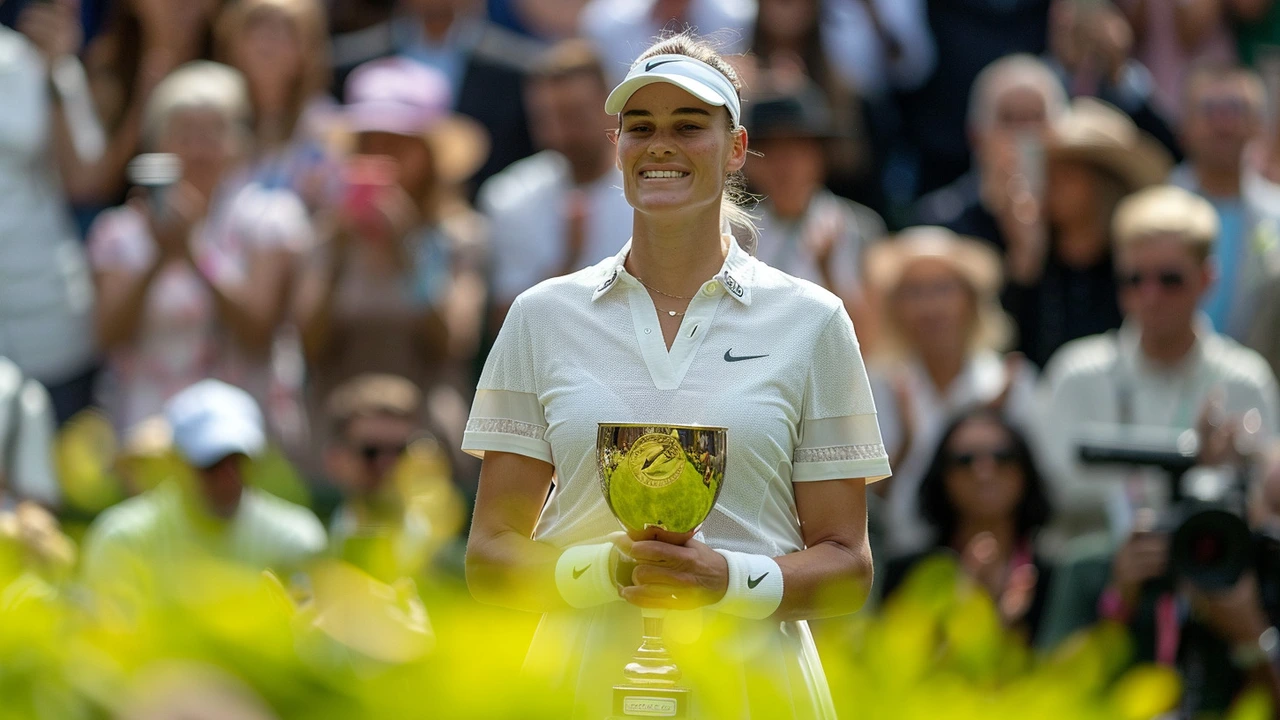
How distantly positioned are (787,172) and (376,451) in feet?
5.95

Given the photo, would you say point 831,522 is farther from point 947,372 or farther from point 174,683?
A: point 947,372

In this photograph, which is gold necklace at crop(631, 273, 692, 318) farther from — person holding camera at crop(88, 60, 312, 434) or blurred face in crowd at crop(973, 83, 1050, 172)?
blurred face in crowd at crop(973, 83, 1050, 172)

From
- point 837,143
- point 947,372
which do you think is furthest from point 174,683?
point 837,143

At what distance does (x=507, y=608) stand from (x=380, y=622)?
1167mm

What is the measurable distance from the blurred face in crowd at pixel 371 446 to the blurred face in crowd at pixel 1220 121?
323 centimetres

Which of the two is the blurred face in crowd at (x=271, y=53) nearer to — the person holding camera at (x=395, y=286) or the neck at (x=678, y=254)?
the person holding camera at (x=395, y=286)

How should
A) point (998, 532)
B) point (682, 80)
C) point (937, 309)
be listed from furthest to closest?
point (937, 309), point (998, 532), point (682, 80)

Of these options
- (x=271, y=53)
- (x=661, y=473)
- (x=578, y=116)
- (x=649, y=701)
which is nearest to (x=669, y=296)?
(x=661, y=473)

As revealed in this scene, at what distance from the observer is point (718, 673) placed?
1576 millimetres

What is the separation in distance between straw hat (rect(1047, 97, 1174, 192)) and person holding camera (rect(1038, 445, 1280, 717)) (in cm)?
206

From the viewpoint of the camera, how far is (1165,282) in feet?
20.5

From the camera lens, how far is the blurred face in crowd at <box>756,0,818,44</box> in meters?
7.61

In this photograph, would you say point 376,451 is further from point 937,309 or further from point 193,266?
point 937,309

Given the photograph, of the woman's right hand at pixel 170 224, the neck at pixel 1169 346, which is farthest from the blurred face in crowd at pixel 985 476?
the woman's right hand at pixel 170 224
